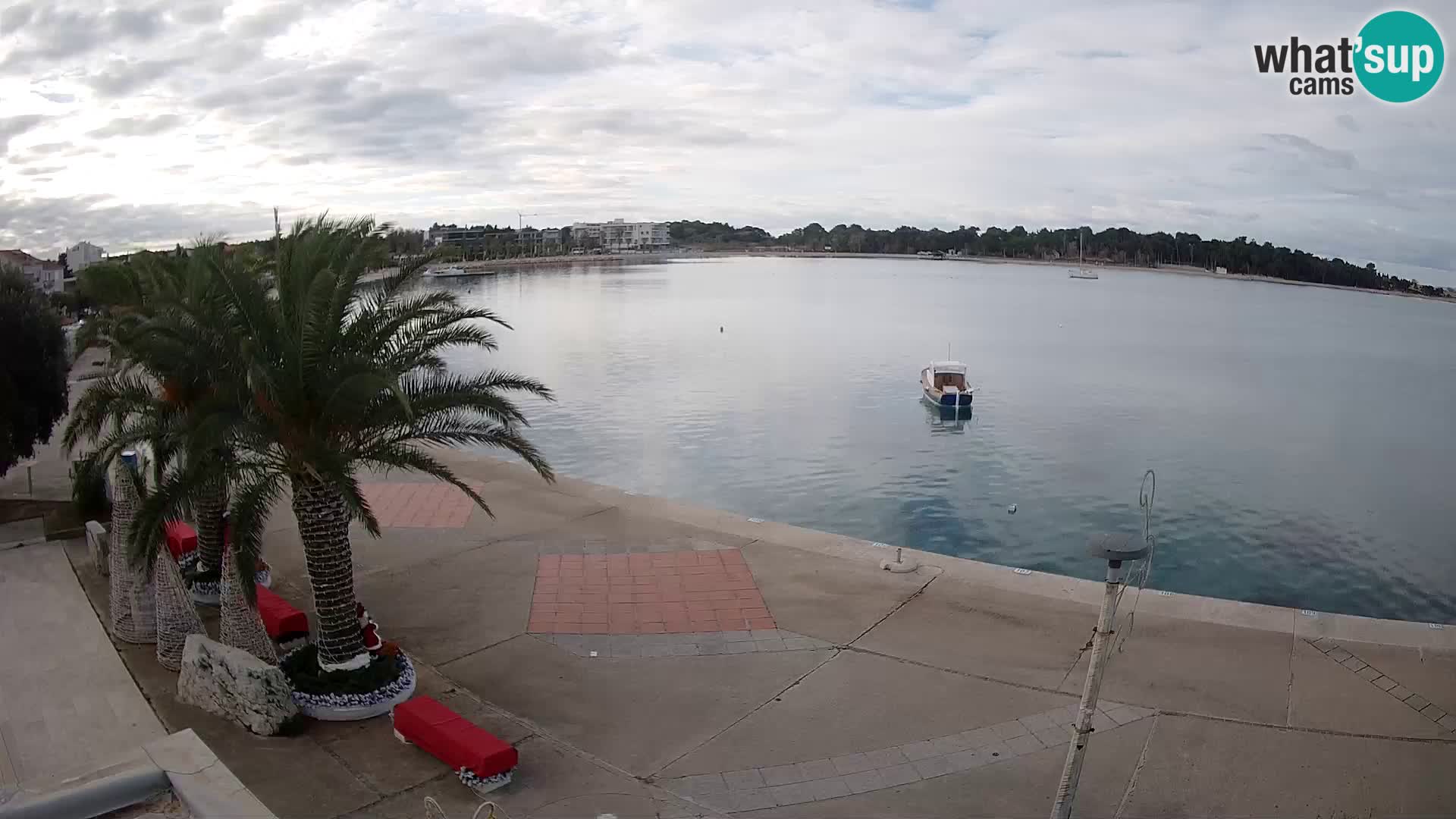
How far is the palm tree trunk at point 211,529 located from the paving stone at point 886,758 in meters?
8.47

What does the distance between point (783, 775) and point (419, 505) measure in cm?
1141

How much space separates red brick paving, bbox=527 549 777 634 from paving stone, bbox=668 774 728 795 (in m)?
3.62

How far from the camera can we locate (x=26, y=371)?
59.7ft

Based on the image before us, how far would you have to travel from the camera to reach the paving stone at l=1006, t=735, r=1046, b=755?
Result: 959 centimetres

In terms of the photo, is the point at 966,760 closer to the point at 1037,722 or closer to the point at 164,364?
the point at 1037,722

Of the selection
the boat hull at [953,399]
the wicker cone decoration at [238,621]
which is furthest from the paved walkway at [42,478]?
the boat hull at [953,399]

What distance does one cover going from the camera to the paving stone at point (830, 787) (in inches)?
348

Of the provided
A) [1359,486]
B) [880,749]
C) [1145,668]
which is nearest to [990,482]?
[1359,486]

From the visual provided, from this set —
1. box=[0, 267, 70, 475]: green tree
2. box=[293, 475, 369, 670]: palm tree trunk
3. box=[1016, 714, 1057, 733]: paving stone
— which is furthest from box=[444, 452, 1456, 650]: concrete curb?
box=[0, 267, 70, 475]: green tree

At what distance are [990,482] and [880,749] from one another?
19542 mm

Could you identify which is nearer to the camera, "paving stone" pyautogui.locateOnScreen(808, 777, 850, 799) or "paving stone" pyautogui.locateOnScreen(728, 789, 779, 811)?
"paving stone" pyautogui.locateOnScreen(728, 789, 779, 811)

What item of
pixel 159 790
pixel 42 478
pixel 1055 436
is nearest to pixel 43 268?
pixel 42 478

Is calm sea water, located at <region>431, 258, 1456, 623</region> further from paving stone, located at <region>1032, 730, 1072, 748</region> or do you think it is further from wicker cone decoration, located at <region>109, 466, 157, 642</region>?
wicker cone decoration, located at <region>109, 466, 157, 642</region>

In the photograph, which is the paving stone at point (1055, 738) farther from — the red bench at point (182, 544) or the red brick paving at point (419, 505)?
the red bench at point (182, 544)
